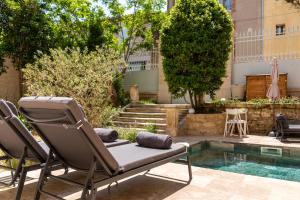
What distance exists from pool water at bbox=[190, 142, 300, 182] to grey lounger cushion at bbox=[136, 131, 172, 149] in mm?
2201

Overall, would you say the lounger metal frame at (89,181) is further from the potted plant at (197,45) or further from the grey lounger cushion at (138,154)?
the potted plant at (197,45)

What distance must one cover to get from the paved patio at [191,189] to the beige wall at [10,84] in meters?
10.7

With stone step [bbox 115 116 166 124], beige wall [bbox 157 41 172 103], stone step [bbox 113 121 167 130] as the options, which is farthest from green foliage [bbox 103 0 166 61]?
stone step [bbox 113 121 167 130]

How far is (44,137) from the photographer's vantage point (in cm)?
355

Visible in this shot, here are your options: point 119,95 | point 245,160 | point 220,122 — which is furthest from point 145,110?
point 245,160

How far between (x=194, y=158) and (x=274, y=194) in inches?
131

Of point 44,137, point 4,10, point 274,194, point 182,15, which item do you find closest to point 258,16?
point 182,15

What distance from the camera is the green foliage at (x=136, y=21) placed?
1534 centimetres

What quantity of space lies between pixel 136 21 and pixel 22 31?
18.5 ft

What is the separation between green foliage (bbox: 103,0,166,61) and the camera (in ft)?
50.3

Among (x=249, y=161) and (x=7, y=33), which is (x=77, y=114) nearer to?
(x=249, y=161)

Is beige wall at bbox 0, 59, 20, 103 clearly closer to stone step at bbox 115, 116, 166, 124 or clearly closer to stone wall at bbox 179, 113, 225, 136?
stone step at bbox 115, 116, 166, 124

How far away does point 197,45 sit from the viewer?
10.9 m

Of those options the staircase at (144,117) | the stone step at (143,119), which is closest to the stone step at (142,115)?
the staircase at (144,117)
